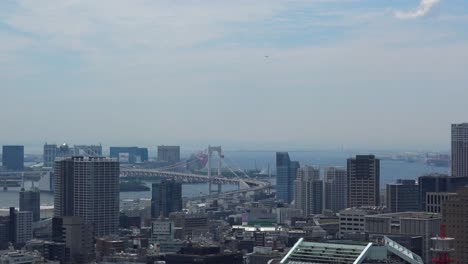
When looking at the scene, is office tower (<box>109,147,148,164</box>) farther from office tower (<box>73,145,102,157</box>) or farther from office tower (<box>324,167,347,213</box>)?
office tower (<box>324,167,347,213</box>)

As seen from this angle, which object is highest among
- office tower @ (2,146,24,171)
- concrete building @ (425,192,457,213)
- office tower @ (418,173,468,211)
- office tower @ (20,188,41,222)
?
office tower @ (2,146,24,171)

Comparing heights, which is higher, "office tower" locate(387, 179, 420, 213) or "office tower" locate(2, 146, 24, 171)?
"office tower" locate(2, 146, 24, 171)

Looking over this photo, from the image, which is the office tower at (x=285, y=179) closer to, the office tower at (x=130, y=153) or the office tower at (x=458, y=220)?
the office tower at (x=130, y=153)

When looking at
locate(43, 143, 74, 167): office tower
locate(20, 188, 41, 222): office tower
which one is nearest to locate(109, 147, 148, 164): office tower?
locate(43, 143, 74, 167): office tower

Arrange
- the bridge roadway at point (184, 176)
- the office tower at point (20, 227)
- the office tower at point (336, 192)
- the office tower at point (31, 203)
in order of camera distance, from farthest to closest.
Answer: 1. the bridge roadway at point (184, 176)
2. the office tower at point (336, 192)
3. the office tower at point (31, 203)
4. the office tower at point (20, 227)

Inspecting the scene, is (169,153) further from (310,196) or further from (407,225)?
(407,225)

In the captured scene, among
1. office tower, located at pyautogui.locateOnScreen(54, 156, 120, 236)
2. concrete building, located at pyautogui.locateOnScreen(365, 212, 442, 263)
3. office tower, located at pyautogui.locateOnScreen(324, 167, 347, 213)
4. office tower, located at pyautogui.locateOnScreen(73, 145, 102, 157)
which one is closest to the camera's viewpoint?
concrete building, located at pyautogui.locateOnScreen(365, 212, 442, 263)

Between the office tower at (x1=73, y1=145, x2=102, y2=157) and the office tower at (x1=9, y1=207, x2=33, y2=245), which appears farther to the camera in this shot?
the office tower at (x1=73, y1=145, x2=102, y2=157)

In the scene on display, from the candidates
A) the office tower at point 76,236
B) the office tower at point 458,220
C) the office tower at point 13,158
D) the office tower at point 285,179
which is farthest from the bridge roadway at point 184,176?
the office tower at point 458,220
